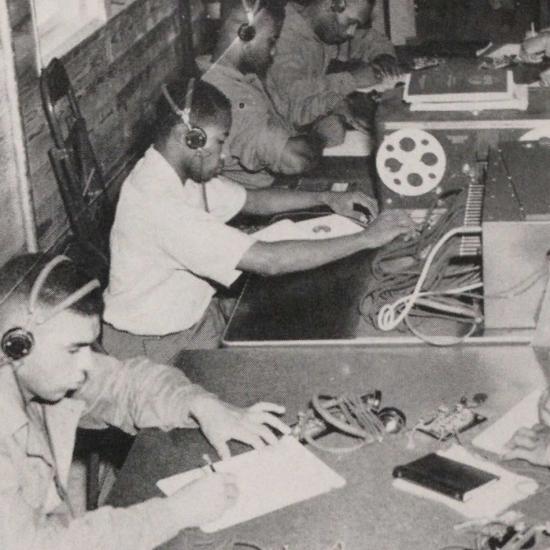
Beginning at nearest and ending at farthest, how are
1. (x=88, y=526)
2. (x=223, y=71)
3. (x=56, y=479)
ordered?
(x=88, y=526), (x=56, y=479), (x=223, y=71)

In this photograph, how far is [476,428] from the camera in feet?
6.03

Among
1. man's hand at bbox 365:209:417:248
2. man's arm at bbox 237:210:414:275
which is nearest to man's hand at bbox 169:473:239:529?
man's arm at bbox 237:210:414:275

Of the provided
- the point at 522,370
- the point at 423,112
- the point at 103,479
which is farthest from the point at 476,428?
the point at 103,479

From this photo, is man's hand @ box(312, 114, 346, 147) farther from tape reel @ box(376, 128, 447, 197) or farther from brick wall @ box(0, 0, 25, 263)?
brick wall @ box(0, 0, 25, 263)

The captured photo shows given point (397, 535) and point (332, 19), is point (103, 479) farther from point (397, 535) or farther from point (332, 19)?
point (332, 19)

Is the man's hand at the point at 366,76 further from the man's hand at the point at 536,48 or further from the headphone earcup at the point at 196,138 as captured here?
the headphone earcup at the point at 196,138

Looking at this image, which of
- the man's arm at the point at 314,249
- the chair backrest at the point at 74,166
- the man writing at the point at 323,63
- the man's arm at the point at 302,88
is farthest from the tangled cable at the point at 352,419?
the man's arm at the point at 302,88

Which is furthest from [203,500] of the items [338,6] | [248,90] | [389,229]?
[338,6]

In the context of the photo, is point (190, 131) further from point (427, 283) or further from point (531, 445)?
point (531, 445)

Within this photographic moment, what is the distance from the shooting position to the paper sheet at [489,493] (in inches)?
63.1

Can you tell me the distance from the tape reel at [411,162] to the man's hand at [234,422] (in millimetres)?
1018

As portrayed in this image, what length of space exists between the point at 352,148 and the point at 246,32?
625mm

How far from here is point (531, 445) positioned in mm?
1730

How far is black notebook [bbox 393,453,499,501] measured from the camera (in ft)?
5.35
